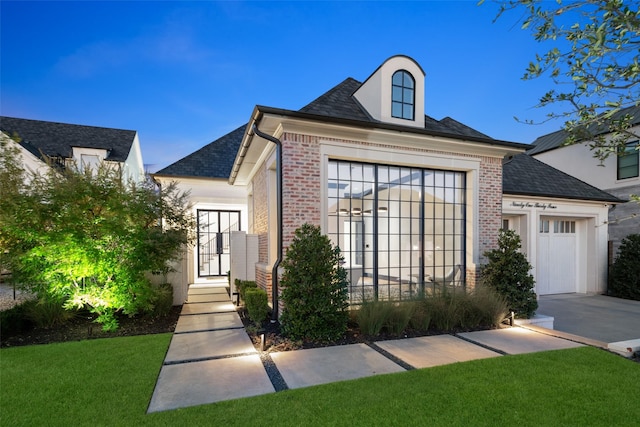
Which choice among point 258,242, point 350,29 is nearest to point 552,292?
point 258,242

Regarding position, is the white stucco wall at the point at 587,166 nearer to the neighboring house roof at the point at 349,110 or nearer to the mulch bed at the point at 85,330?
the neighboring house roof at the point at 349,110

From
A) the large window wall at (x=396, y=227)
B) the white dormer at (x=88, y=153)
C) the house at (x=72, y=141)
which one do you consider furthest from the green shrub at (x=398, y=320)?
the white dormer at (x=88, y=153)

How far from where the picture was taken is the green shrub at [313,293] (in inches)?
199

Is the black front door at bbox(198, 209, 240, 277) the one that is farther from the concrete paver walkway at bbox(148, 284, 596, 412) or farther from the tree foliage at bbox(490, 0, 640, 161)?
the tree foliage at bbox(490, 0, 640, 161)

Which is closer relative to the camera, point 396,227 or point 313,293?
point 313,293

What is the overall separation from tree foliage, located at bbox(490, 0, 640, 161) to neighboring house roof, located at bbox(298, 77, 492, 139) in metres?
3.24

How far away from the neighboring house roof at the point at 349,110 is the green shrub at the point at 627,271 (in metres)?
7.05

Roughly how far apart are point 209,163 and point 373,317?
29.4 feet

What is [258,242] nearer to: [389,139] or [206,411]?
[389,139]

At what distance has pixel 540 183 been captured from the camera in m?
10.0

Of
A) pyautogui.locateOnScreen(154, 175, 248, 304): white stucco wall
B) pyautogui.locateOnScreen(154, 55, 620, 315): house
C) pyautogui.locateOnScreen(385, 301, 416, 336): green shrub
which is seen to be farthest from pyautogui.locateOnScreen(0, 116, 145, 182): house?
pyautogui.locateOnScreen(385, 301, 416, 336): green shrub

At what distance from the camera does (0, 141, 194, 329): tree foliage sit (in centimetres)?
541

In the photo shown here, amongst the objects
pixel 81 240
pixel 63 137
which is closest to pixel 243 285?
pixel 81 240

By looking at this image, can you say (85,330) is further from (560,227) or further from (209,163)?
(560,227)
